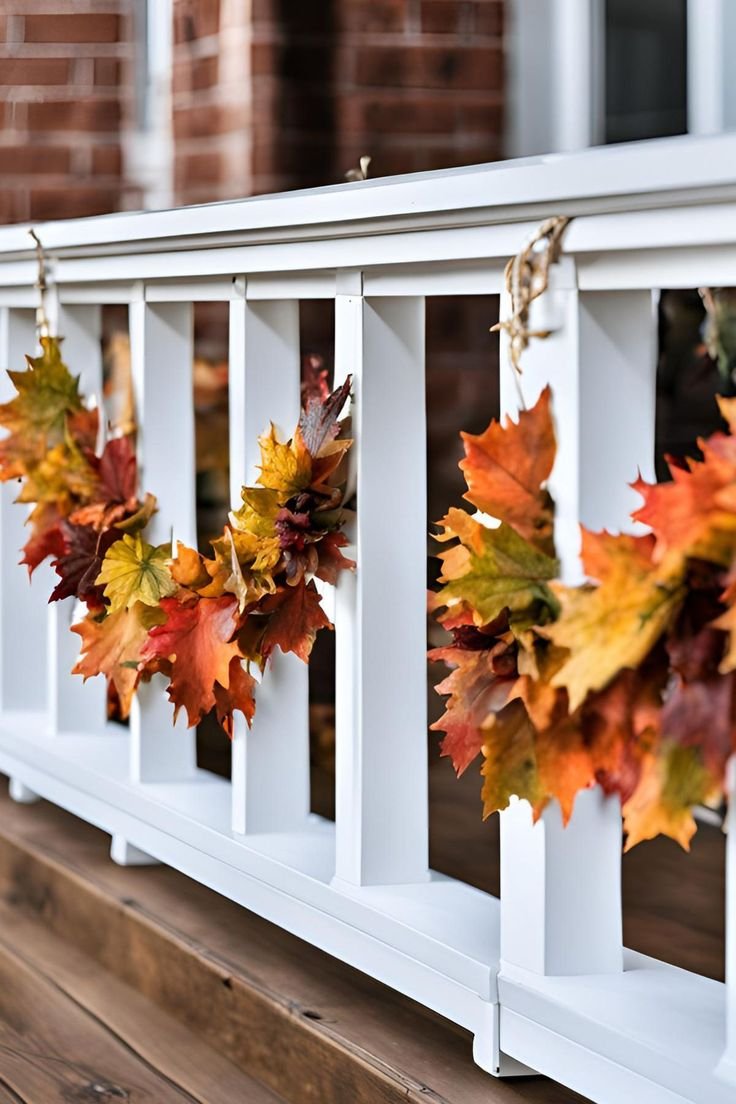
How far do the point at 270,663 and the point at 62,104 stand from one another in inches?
68.0

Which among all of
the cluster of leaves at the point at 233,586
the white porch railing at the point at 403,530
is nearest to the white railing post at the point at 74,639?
the white porch railing at the point at 403,530

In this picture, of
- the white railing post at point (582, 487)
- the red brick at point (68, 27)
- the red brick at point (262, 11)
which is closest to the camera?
the white railing post at point (582, 487)

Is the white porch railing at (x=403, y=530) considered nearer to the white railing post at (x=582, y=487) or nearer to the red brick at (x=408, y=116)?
the white railing post at (x=582, y=487)

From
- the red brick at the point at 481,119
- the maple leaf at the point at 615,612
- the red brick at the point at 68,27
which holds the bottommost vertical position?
the maple leaf at the point at 615,612

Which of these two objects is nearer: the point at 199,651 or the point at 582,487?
the point at 582,487

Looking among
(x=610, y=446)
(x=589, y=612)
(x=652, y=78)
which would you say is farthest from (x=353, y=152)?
(x=589, y=612)

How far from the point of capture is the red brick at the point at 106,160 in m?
A: 2.84

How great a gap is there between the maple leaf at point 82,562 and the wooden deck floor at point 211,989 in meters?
0.37

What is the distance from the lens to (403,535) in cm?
133

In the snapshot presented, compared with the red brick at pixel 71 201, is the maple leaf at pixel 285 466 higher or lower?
lower

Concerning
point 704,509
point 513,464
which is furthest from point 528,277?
point 704,509

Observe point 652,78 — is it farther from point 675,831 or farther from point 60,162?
point 675,831

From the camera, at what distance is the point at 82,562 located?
1650mm

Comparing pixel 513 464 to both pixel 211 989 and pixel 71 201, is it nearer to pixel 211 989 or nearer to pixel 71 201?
pixel 211 989
